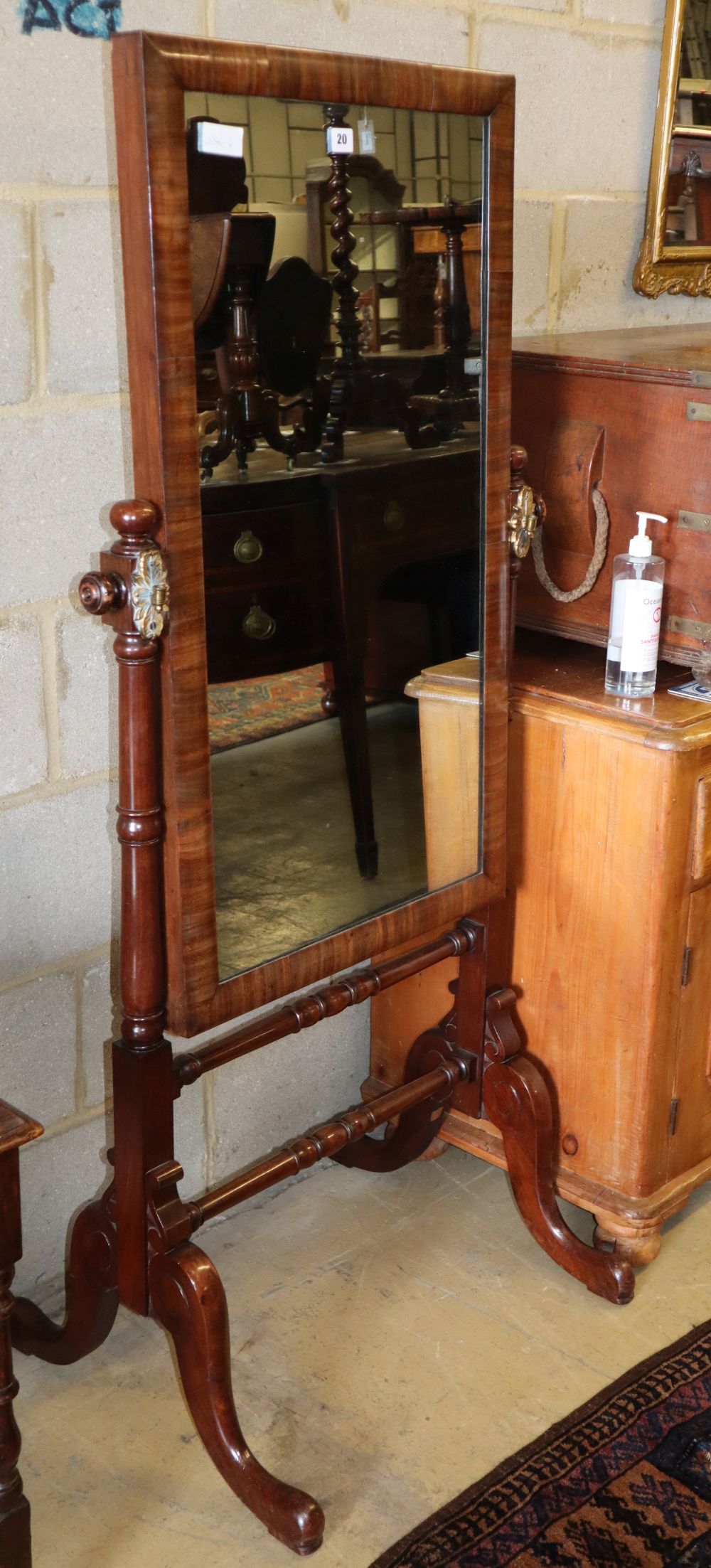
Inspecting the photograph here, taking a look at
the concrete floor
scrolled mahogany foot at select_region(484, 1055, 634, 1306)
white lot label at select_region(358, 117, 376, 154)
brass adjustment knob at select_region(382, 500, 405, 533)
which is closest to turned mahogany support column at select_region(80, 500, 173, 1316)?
the concrete floor

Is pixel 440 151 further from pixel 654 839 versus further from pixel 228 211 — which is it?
pixel 654 839

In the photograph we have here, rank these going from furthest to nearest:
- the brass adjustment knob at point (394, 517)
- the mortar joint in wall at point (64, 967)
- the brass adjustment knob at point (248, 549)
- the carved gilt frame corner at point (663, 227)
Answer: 1. the carved gilt frame corner at point (663, 227)
2. the mortar joint in wall at point (64, 967)
3. the brass adjustment knob at point (394, 517)
4. the brass adjustment knob at point (248, 549)

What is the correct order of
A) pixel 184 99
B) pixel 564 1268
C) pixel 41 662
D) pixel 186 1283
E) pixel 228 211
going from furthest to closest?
pixel 564 1268
pixel 41 662
pixel 186 1283
pixel 228 211
pixel 184 99

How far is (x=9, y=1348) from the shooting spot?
1.40m

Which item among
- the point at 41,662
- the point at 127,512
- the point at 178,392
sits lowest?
the point at 41,662

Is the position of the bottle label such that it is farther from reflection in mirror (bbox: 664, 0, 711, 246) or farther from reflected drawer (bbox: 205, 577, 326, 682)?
reflection in mirror (bbox: 664, 0, 711, 246)

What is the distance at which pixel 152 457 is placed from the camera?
133cm

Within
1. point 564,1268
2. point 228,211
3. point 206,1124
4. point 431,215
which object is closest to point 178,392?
point 228,211

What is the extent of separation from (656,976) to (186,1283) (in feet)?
2.39

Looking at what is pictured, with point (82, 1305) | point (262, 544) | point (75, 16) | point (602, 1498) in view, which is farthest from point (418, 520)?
point (602, 1498)

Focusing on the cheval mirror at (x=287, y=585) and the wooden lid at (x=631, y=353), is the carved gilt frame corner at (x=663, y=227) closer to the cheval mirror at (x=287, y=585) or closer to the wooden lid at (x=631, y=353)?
the wooden lid at (x=631, y=353)

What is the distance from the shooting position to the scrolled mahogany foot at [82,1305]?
1.67 m

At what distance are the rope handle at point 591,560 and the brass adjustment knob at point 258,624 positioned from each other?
19.2 inches

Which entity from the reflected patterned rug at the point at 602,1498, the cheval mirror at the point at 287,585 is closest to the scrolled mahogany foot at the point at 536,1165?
the cheval mirror at the point at 287,585
